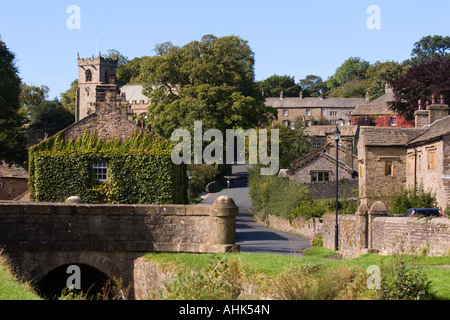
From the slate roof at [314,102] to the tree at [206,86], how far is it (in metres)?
57.0

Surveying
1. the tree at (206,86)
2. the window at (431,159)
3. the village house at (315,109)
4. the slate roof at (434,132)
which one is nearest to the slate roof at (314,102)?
the village house at (315,109)

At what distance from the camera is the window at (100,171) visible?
A: 3400 cm

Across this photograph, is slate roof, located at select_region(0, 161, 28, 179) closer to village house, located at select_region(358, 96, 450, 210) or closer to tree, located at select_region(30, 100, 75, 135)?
village house, located at select_region(358, 96, 450, 210)

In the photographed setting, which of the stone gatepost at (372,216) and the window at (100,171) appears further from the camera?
the window at (100,171)

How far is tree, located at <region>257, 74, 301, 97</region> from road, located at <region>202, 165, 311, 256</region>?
164 feet

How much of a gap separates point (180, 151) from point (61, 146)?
5.85m

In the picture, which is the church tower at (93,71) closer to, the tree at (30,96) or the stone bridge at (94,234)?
the tree at (30,96)

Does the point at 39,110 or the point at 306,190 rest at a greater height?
the point at 39,110

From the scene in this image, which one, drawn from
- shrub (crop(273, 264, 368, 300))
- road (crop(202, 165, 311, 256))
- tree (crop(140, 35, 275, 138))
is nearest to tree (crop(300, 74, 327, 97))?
road (crop(202, 165, 311, 256))

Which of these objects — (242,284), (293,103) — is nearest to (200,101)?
(242,284)

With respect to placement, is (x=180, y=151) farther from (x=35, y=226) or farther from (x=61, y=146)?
(x=35, y=226)

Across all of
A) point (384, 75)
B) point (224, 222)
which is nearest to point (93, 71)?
point (384, 75)
